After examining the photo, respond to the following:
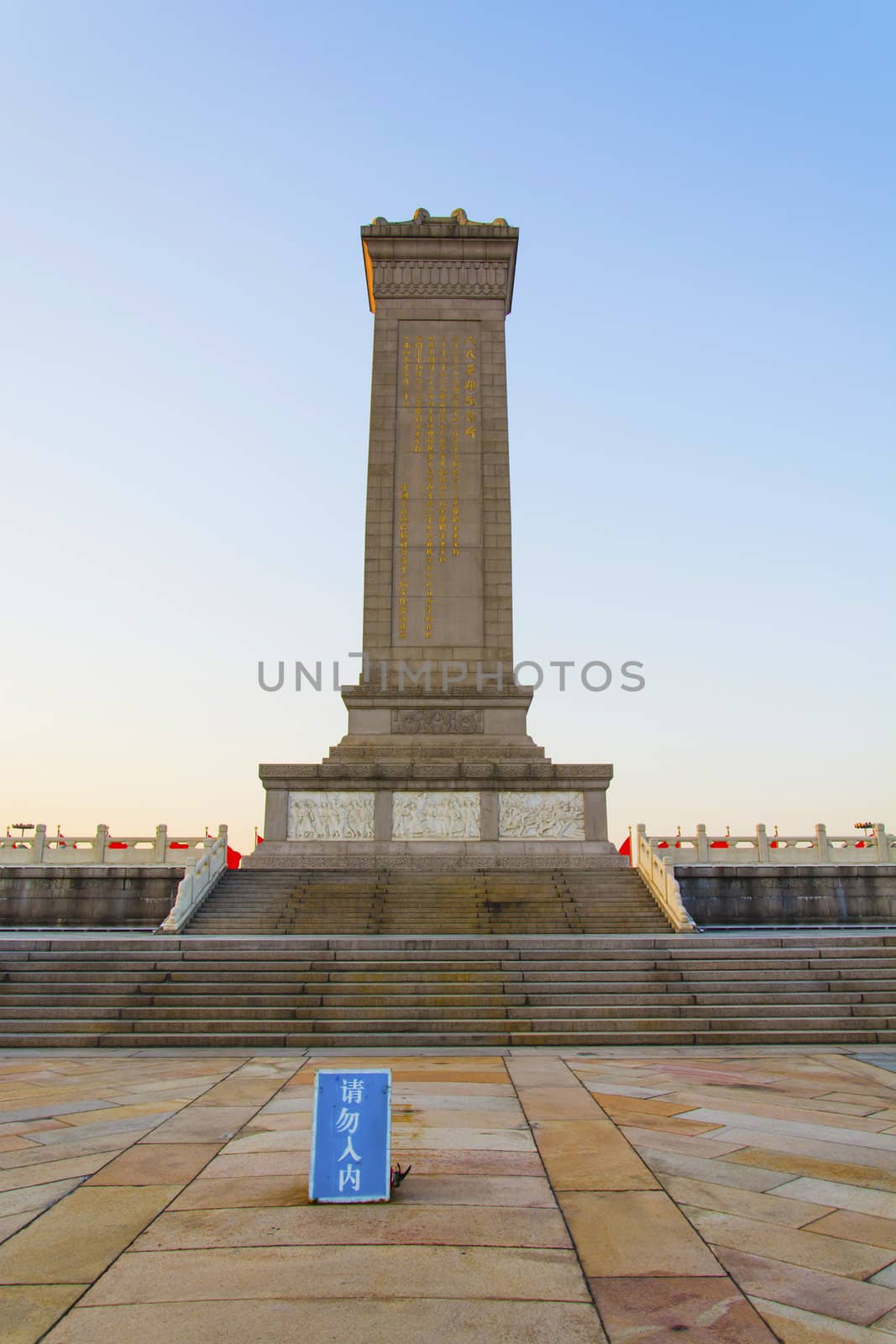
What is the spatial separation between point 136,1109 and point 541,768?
12.9 metres

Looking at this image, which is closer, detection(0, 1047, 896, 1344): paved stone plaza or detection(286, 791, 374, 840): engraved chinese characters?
detection(0, 1047, 896, 1344): paved stone plaza

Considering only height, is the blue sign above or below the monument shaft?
below

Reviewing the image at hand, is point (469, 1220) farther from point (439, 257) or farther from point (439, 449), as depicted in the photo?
point (439, 257)

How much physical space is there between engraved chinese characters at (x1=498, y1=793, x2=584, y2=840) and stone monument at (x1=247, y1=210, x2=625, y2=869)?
0.03 metres

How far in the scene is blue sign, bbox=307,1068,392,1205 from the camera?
427cm

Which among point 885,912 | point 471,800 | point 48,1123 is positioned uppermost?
point 471,800

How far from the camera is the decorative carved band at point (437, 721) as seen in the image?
1998 centimetres

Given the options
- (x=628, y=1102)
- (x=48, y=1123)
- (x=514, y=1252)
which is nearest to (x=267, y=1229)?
(x=514, y=1252)

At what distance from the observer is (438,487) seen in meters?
21.6

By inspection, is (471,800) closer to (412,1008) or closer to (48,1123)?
(412,1008)

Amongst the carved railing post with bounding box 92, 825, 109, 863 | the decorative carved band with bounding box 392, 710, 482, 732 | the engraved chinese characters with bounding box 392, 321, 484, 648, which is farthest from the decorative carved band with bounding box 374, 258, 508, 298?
the carved railing post with bounding box 92, 825, 109, 863

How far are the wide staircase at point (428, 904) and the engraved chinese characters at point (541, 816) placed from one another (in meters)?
1.26

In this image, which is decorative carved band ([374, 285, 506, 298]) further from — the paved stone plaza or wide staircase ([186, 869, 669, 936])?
the paved stone plaza

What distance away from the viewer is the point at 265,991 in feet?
35.2
